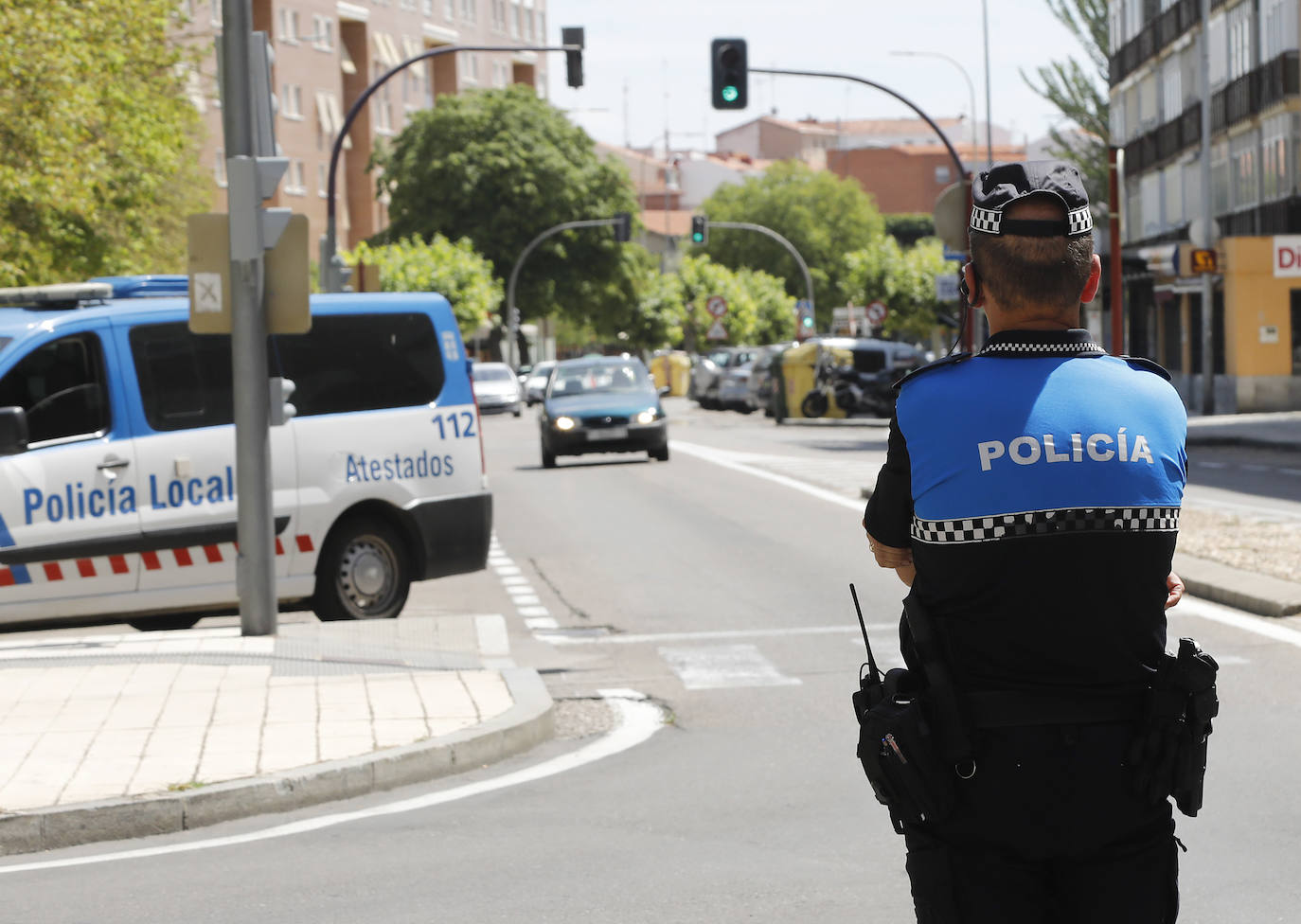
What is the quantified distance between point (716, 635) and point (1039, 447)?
29.7 ft

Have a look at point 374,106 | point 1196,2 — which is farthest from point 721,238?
point 1196,2

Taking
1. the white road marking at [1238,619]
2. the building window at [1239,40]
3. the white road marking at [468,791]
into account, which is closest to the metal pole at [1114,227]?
the white road marking at [1238,619]

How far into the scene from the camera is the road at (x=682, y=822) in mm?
5715

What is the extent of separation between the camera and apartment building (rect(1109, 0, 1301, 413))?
43531 millimetres

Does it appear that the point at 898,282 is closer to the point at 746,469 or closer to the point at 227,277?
the point at 746,469

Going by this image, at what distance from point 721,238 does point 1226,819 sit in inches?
5340

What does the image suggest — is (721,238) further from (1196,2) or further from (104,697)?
Answer: (104,697)

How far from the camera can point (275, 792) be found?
7.37 m

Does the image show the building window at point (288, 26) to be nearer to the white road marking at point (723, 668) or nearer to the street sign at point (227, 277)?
the street sign at point (227, 277)

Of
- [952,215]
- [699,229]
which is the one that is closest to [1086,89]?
[699,229]

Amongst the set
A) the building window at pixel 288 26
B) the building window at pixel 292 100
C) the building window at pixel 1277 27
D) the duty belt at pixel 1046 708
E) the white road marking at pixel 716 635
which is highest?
the building window at pixel 288 26

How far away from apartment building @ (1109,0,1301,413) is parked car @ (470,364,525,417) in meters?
17.5

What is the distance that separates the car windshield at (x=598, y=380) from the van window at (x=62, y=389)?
67.6 ft

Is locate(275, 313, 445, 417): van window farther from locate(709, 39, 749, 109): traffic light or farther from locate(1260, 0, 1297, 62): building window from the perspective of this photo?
locate(1260, 0, 1297, 62): building window
